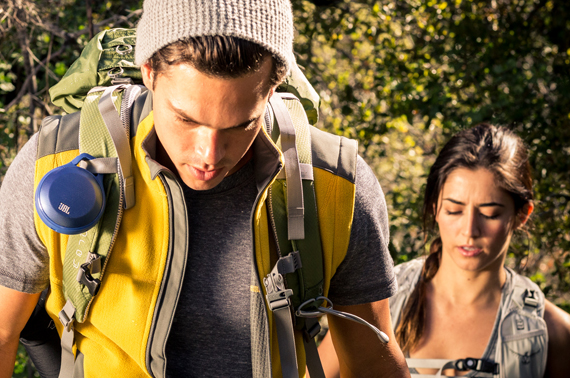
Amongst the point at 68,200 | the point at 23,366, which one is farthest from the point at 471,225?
the point at 23,366

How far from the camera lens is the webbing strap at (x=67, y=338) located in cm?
140

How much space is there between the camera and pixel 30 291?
4.76 feet

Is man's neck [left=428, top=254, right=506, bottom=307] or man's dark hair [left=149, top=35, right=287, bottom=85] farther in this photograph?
man's neck [left=428, top=254, right=506, bottom=307]

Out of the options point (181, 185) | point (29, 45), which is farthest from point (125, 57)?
point (29, 45)

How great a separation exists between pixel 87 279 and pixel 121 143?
33cm

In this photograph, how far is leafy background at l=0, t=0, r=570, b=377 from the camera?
338 centimetres

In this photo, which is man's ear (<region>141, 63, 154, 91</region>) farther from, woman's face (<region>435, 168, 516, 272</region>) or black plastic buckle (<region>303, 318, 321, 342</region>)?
woman's face (<region>435, 168, 516, 272</region>)

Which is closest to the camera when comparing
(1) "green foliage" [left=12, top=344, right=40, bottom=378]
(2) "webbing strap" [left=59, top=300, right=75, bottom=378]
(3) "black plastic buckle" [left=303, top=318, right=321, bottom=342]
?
(2) "webbing strap" [left=59, top=300, right=75, bottom=378]

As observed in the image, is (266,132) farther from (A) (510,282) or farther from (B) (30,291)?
(A) (510,282)

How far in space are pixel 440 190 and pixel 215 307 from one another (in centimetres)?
157

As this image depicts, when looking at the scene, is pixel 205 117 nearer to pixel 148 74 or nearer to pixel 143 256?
pixel 148 74

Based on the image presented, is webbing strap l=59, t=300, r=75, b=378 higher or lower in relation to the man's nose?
lower

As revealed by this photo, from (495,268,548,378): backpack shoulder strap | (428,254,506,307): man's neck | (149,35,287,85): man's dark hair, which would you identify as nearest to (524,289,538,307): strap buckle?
(495,268,548,378): backpack shoulder strap

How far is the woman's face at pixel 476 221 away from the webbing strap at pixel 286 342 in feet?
4.48
